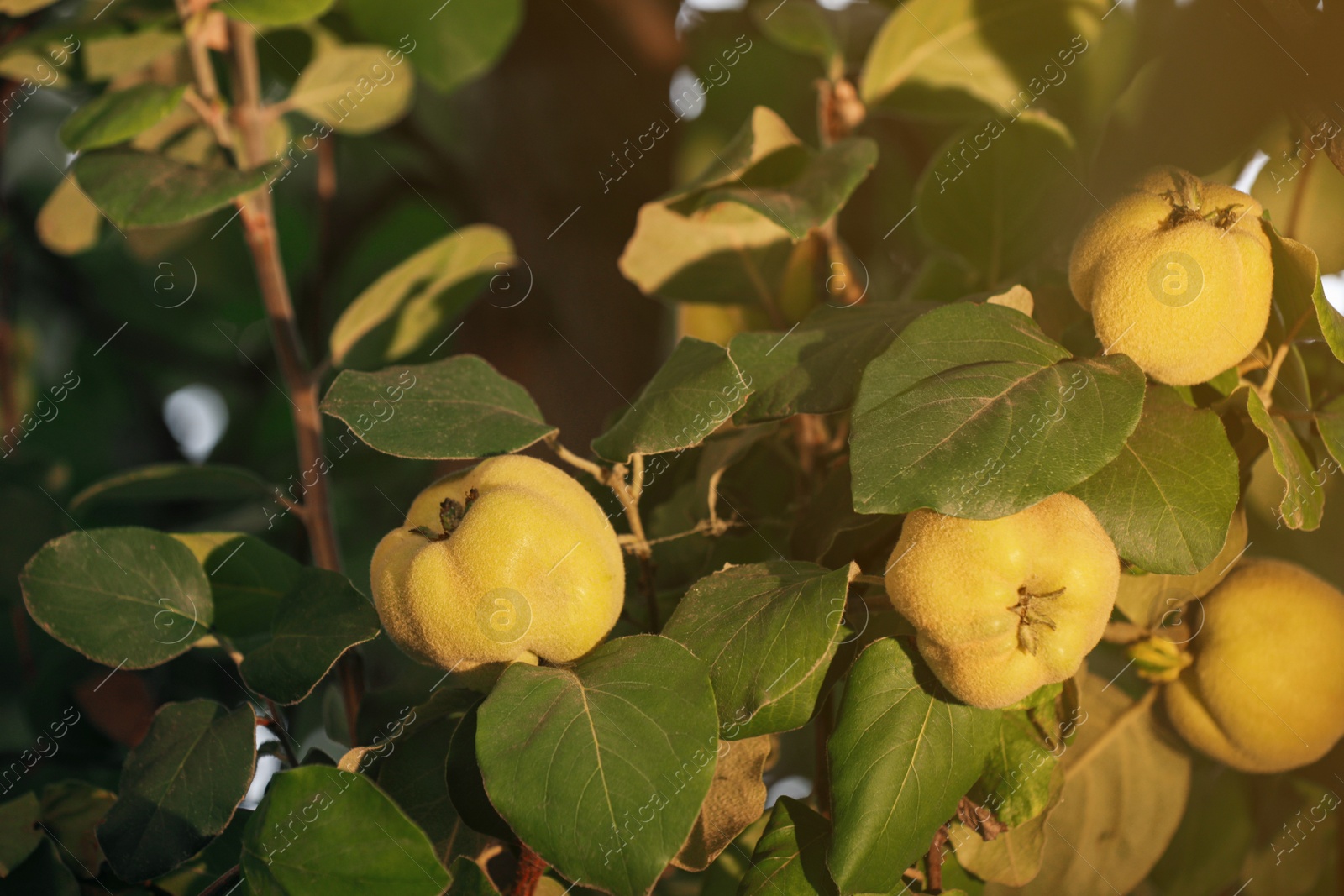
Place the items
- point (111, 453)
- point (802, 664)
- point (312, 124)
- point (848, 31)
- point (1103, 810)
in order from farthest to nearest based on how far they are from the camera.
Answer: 1. point (111, 453)
2. point (312, 124)
3. point (848, 31)
4. point (1103, 810)
5. point (802, 664)

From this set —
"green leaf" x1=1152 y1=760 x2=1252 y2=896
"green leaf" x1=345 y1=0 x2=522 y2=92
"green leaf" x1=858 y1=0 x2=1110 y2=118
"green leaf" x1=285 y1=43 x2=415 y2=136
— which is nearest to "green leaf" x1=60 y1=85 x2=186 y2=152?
"green leaf" x1=285 y1=43 x2=415 y2=136

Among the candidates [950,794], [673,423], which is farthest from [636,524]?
[950,794]

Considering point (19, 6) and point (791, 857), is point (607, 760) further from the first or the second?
point (19, 6)

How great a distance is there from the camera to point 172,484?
63cm

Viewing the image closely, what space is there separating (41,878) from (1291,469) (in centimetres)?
60

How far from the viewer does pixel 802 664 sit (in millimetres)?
347

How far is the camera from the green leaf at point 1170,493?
352 millimetres

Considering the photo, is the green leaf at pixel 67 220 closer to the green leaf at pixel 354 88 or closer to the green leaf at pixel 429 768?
the green leaf at pixel 354 88

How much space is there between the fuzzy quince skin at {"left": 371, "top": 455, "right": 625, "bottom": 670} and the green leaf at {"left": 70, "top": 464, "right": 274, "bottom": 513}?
0.29 meters

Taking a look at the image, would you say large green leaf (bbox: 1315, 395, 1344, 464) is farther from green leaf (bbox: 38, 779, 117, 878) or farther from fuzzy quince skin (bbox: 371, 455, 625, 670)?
green leaf (bbox: 38, 779, 117, 878)

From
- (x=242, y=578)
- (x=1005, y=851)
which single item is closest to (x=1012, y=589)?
(x=1005, y=851)

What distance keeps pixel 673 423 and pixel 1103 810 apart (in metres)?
0.32

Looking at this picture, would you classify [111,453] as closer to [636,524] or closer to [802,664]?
[636,524]

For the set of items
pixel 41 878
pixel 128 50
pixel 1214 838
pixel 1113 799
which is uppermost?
pixel 128 50
